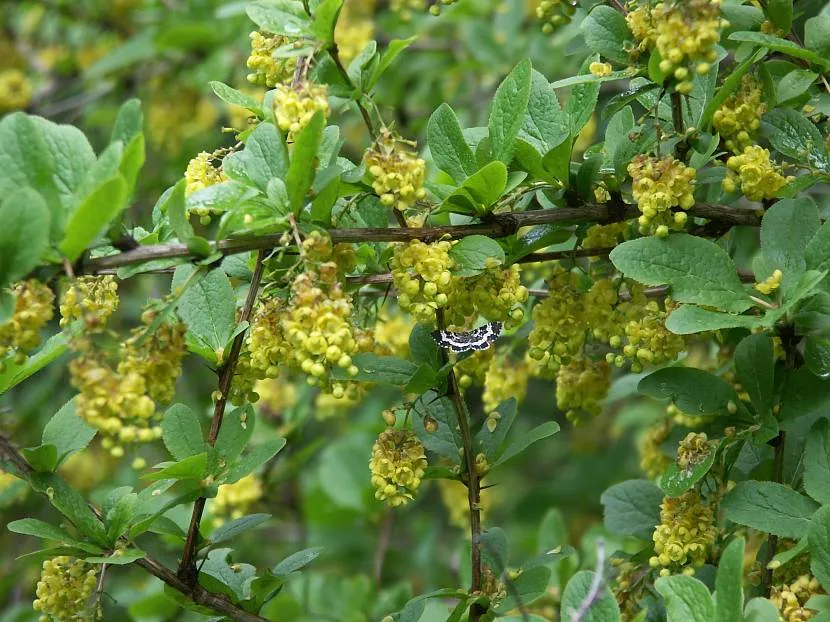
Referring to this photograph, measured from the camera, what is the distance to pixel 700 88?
141cm

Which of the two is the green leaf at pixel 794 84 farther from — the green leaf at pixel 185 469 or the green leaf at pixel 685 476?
the green leaf at pixel 185 469

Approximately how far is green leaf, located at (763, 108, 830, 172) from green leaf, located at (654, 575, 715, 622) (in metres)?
0.61

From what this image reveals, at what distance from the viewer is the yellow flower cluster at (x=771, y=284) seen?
4.20 ft

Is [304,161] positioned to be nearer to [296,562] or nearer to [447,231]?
[447,231]

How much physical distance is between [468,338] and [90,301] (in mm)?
516

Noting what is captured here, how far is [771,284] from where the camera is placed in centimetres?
128

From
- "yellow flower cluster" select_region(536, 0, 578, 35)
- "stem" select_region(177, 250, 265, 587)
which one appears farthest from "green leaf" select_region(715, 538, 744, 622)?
"yellow flower cluster" select_region(536, 0, 578, 35)

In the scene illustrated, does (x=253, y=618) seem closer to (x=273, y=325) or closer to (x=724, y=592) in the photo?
(x=273, y=325)

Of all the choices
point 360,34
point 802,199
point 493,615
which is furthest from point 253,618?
point 360,34

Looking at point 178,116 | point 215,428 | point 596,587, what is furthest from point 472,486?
point 178,116

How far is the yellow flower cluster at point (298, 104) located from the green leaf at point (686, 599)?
0.66 meters

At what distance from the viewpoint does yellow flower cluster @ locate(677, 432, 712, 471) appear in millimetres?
1352

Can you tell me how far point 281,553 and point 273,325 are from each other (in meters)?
2.58

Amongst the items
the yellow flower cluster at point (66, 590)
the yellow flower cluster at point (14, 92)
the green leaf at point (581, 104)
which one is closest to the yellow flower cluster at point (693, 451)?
the green leaf at point (581, 104)
